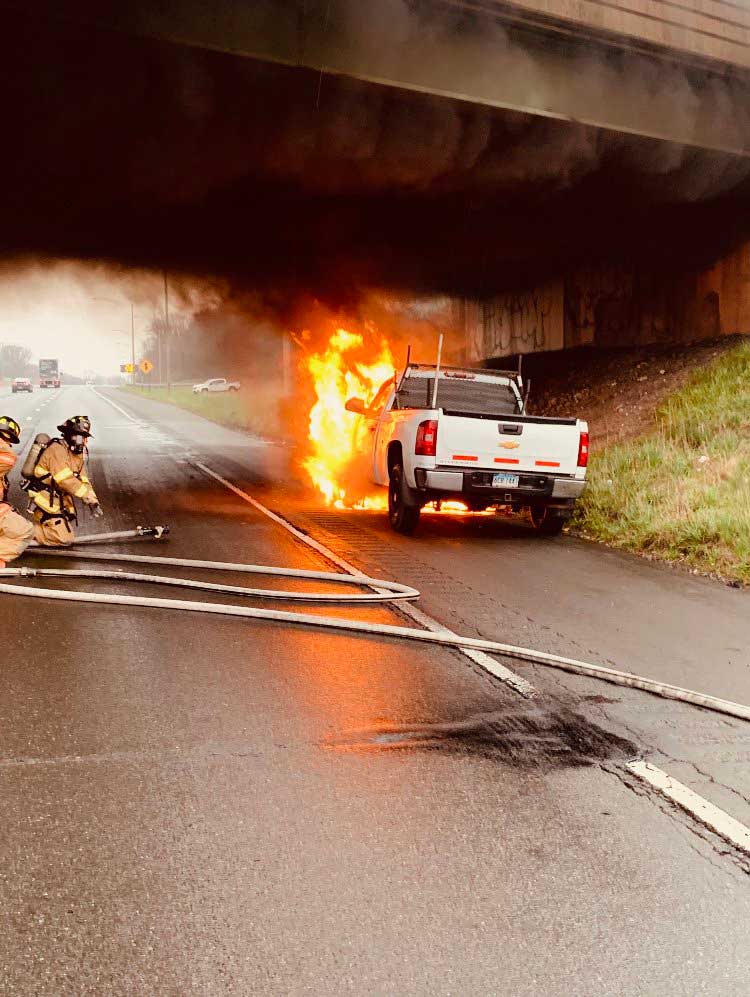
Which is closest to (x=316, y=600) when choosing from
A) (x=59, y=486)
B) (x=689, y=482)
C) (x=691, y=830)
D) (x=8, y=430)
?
(x=8, y=430)

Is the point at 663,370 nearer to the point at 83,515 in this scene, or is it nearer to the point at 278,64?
the point at 278,64

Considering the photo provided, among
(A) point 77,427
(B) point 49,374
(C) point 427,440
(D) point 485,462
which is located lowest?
(D) point 485,462

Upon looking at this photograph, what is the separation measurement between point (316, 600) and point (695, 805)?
12.8 ft

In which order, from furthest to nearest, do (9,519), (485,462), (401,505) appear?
(401,505), (485,462), (9,519)

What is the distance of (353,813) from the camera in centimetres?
355

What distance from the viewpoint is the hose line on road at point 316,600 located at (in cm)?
521

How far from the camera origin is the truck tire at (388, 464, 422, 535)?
1083cm

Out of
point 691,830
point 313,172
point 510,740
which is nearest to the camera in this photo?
point 691,830

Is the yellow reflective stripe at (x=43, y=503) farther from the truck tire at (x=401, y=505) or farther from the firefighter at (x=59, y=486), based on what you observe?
the truck tire at (x=401, y=505)

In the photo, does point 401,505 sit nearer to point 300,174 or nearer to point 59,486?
point 59,486

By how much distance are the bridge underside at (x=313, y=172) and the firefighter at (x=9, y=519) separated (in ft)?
15.2

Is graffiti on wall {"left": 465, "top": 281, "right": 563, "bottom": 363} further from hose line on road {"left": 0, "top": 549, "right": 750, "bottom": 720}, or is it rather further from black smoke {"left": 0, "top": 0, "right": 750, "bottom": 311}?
hose line on road {"left": 0, "top": 549, "right": 750, "bottom": 720}

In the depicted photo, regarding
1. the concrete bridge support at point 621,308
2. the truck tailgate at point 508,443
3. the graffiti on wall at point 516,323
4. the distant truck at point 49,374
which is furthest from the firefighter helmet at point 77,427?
the distant truck at point 49,374

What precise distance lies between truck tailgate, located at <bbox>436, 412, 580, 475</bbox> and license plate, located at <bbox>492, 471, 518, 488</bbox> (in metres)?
0.07
